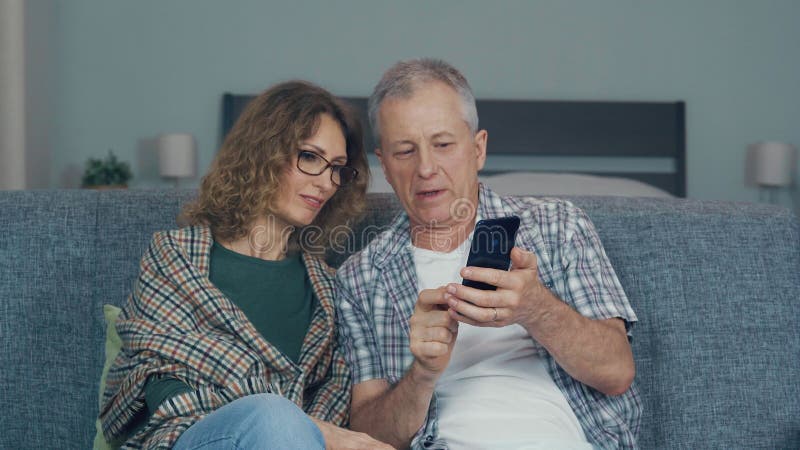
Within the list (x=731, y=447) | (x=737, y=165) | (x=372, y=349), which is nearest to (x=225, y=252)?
(x=372, y=349)

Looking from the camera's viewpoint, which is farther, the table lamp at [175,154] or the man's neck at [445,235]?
the table lamp at [175,154]

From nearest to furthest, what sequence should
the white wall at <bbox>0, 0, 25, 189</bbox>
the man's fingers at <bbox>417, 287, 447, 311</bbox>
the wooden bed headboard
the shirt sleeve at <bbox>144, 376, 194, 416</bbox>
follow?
the man's fingers at <bbox>417, 287, 447, 311</bbox>, the shirt sleeve at <bbox>144, 376, 194, 416</bbox>, the white wall at <bbox>0, 0, 25, 189</bbox>, the wooden bed headboard

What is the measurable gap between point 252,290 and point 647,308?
31.1 inches

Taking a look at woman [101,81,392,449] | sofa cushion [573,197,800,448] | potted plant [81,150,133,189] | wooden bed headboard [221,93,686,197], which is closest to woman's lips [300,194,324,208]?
woman [101,81,392,449]

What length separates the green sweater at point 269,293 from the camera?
1465mm

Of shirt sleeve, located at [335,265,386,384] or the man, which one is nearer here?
the man

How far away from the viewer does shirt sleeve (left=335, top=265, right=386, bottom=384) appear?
145cm

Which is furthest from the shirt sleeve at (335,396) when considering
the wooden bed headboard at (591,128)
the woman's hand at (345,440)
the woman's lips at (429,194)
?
the wooden bed headboard at (591,128)

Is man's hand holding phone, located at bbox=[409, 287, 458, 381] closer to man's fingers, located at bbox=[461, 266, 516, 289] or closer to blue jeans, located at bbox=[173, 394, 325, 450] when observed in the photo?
man's fingers, located at bbox=[461, 266, 516, 289]

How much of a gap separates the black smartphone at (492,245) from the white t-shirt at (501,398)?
0.30 meters

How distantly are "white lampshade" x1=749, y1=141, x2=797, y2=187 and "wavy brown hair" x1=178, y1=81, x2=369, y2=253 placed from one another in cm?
244

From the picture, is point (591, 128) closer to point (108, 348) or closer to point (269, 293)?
point (269, 293)

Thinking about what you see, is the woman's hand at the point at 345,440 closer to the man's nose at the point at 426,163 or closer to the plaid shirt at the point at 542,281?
the plaid shirt at the point at 542,281

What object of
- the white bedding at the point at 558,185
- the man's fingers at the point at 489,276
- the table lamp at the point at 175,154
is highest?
the table lamp at the point at 175,154
